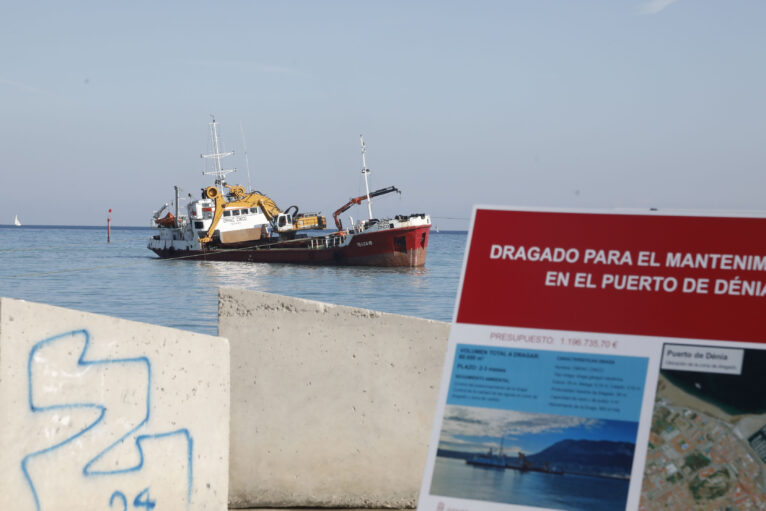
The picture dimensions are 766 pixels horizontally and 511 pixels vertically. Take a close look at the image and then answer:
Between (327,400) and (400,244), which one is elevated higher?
(400,244)

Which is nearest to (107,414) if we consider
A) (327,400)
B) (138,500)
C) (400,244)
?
(138,500)

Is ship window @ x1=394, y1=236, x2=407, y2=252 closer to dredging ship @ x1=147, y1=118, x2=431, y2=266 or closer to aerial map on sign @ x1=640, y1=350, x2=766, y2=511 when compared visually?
dredging ship @ x1=147, y1=118, x2=431, y2=266

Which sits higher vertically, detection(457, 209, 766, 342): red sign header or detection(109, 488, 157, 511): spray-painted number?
detection(457, 209, 766, 342): red sign header

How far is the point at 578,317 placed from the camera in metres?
2.50

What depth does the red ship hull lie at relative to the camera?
55.1 metres

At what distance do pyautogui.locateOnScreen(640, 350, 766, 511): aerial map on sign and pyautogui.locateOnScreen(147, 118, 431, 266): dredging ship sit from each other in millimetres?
51229

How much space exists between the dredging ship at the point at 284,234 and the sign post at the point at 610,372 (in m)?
51.1

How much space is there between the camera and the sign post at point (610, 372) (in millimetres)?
2369

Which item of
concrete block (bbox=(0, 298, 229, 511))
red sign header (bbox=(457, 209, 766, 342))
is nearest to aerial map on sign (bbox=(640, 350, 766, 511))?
red sign header (bbox=(457, 209, 766, 342))

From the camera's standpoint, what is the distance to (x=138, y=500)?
458cm

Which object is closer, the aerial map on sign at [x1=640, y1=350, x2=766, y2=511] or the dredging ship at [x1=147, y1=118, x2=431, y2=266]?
the aerial map on sign at [x1=640, y1=350, x2=766, y2=511]

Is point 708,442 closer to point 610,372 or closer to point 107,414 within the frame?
point 610,372

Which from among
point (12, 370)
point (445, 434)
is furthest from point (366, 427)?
point (445, 434)

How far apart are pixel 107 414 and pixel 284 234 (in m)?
52.7
